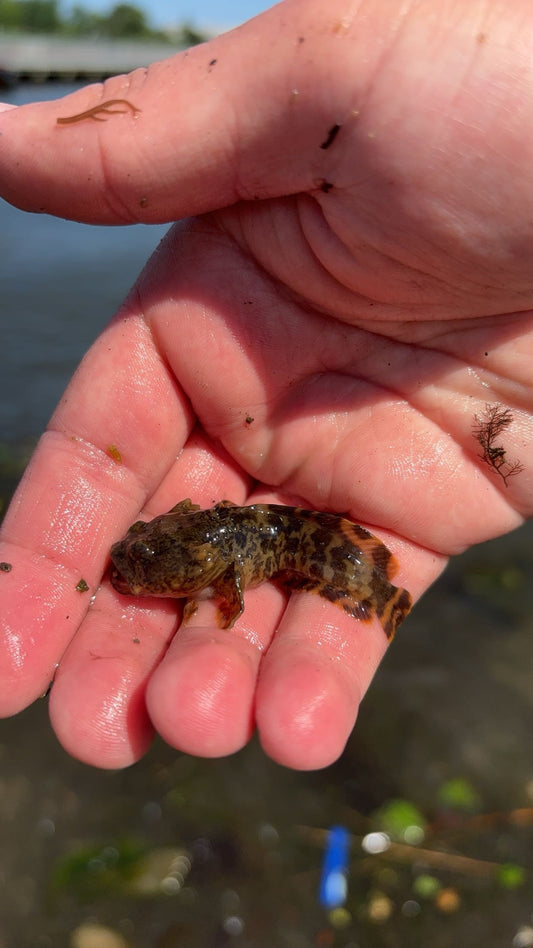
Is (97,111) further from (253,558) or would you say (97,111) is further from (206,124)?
(253,558)

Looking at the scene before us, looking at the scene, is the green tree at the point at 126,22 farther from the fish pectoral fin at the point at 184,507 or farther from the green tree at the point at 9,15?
the fish pectoral fin at the point at 184,507

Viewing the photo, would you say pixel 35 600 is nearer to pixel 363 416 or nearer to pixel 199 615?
pixel 199 615

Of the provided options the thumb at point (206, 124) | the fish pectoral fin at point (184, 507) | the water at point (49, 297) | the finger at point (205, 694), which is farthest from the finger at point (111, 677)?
the water at point (49, 297)

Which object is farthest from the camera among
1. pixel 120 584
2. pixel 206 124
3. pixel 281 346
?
pixel 281 346

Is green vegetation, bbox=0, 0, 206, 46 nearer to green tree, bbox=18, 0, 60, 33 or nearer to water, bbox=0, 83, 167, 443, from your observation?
green tree, bbox=18, 0, 60, 33

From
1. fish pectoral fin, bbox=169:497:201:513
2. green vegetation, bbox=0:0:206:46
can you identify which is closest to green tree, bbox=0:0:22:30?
green vegetation, bbox=0:0:206:46

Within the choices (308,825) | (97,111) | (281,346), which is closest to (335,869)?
Answer: (308,825)
